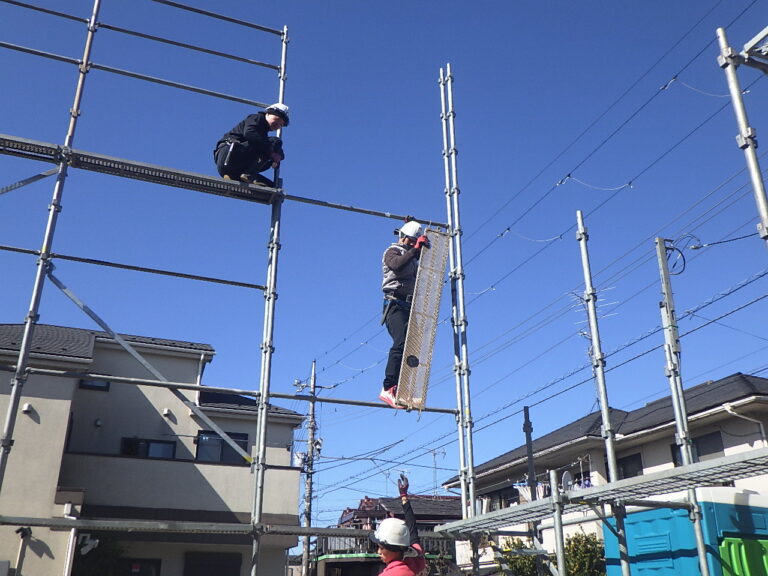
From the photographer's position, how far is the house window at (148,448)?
1655 cm

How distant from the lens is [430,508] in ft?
93.8

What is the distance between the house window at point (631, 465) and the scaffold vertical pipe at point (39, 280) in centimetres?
1454

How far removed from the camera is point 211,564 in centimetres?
1505

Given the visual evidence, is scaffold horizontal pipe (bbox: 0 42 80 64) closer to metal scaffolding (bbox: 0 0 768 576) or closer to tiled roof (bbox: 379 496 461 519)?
metal scaffolding (bbox: 0 0 768 576)

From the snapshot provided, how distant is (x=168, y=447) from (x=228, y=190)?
11.4 m

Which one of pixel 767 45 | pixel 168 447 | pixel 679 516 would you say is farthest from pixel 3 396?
pixel 767 45

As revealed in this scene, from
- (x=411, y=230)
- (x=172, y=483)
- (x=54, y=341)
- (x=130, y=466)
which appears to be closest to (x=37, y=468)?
(x=130, y=466)

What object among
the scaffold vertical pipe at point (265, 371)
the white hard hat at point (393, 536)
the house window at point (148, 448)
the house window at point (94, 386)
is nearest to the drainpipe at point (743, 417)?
the scaffold vertical pipe at point (265, 371)

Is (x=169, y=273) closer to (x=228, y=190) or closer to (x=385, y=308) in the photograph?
(x=228, y=190)

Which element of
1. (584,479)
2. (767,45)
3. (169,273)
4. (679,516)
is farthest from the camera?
(584,479)

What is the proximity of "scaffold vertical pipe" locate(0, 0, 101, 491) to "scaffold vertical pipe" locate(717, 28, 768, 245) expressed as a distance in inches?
219

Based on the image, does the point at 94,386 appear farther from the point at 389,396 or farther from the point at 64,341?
the point at 389,396

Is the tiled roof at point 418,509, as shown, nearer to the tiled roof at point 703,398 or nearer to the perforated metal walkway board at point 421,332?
the tiled roof at point 703,398

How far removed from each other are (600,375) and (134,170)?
190 inches
